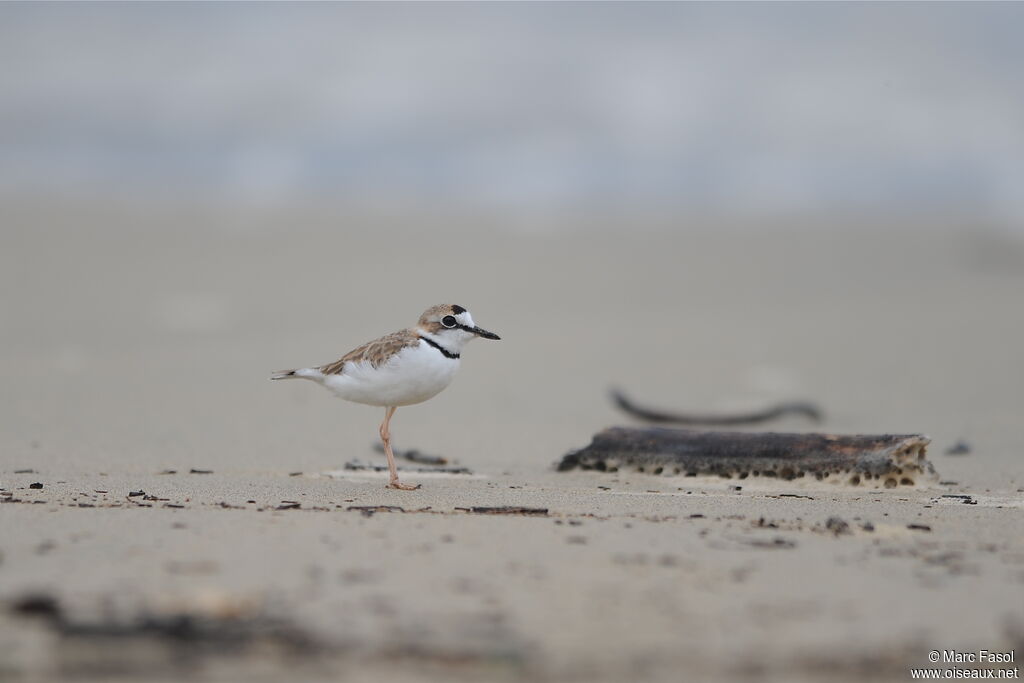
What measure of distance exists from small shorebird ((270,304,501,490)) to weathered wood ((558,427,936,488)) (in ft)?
2.75

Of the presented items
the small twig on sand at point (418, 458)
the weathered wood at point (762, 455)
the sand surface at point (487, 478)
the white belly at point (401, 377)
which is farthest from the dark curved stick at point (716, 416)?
the white belly at point (401, 377)

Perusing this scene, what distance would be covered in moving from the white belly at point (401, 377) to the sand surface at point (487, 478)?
1.37 feet

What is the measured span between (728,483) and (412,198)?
54.3ft

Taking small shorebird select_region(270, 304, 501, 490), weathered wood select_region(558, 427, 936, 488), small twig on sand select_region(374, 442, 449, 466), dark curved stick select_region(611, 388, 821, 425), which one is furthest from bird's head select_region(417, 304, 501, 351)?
dark curved stick select_region(611, 388, 821, 425)

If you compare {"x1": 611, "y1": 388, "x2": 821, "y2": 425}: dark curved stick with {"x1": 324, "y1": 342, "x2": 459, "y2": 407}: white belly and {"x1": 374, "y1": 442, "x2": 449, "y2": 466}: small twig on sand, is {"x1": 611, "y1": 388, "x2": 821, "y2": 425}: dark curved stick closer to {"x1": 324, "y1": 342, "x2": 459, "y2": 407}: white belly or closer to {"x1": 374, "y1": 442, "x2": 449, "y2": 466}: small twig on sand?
{"x1": 374, "y1": 442, "x2": 449, "y2": 466}: small twig on sand

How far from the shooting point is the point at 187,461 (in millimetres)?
6270

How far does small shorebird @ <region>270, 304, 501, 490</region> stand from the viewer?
560 cm

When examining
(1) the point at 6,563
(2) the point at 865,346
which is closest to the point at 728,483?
(1) the point at 6,563

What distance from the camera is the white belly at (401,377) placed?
5.59 metres

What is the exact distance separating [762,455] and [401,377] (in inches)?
67.5

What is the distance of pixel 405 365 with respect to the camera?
5.59 m

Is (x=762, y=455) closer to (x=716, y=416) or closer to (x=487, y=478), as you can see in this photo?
(x=487, y=478)

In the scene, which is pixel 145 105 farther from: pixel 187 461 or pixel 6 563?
pixel 6 563

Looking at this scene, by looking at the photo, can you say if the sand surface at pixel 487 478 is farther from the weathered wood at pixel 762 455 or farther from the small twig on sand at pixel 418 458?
the small twig on sand at pixel 418 458
